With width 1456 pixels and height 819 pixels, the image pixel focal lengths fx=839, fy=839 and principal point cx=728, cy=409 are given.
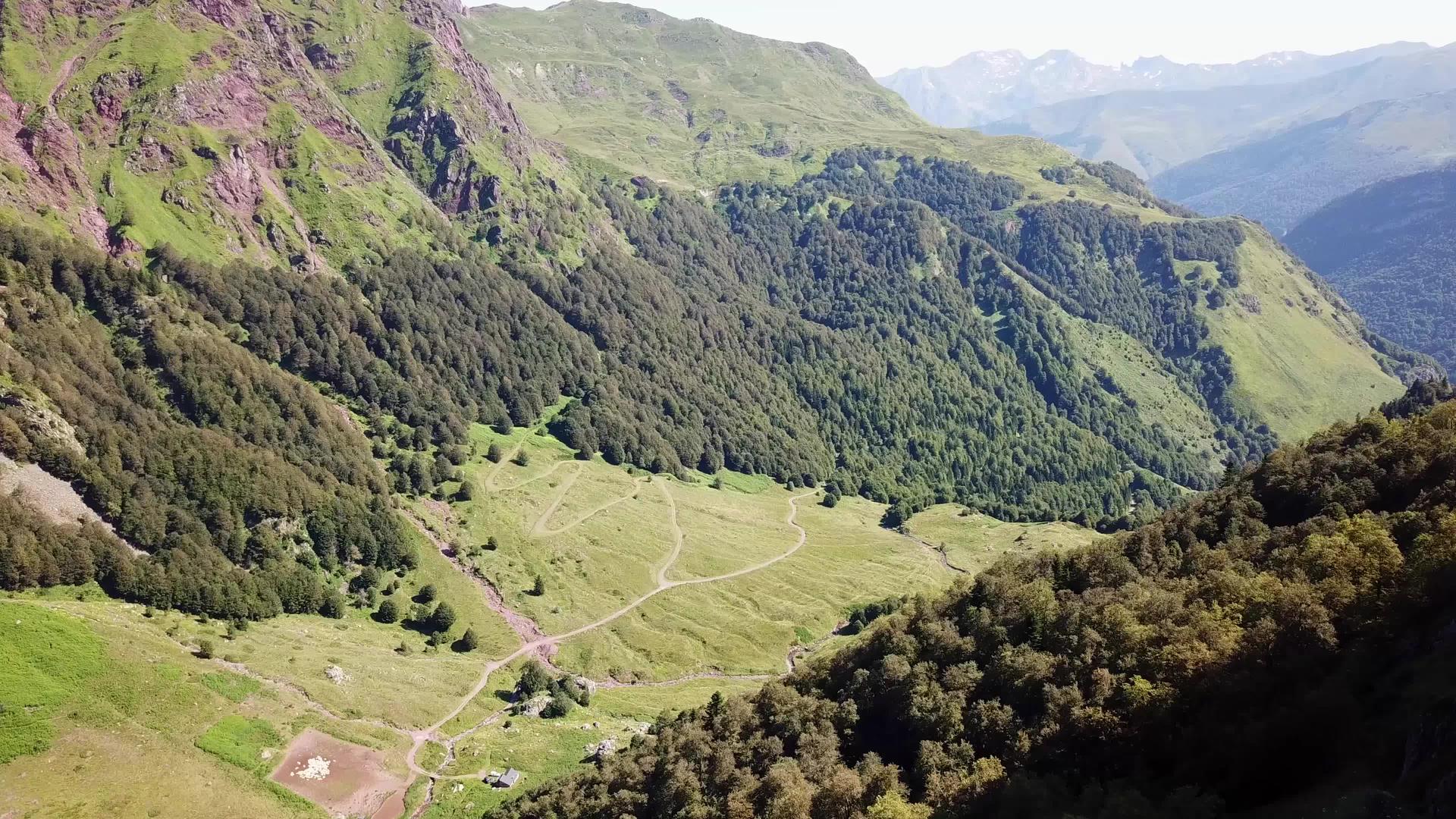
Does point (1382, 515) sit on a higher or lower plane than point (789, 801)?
higher

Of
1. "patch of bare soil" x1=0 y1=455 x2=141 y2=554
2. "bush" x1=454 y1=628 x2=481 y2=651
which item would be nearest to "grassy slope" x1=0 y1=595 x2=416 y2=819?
"patch of bare soil" x1=0 y1=455 x2=141 y2=554

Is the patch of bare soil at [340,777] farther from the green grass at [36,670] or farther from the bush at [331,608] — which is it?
the bush at [331,608]

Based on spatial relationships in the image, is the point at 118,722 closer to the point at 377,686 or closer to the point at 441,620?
the point at 377,686

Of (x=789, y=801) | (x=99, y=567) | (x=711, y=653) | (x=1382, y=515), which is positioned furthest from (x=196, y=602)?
(x=1382, y=515)

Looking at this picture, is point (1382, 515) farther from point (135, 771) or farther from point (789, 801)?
point (135, 771)

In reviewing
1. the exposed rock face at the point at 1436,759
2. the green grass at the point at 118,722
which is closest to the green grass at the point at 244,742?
the green grass at the point at 118,722

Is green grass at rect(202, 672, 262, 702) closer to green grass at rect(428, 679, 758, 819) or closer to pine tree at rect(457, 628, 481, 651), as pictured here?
green grass at rect(428, 679, 758, 819)
